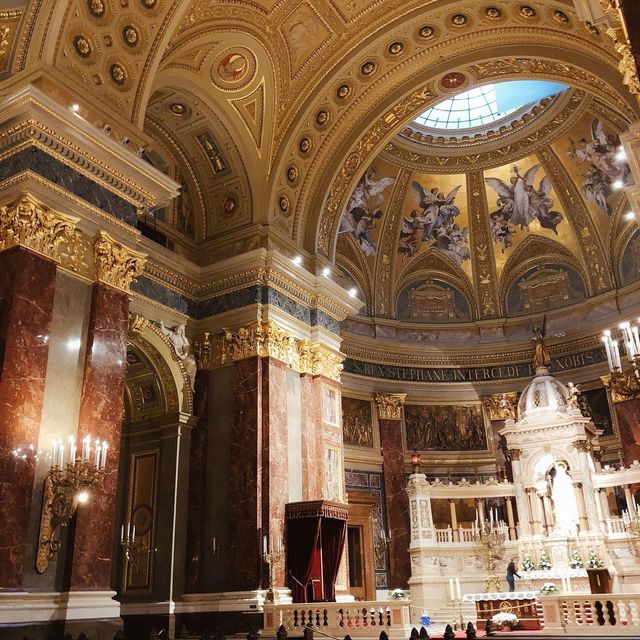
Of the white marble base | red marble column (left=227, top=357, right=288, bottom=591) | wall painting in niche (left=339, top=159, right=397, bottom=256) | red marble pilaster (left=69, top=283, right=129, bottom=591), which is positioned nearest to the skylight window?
wall painting in niche (left=339, top=159, right=397, bottom=256)

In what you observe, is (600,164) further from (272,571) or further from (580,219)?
(272,571)

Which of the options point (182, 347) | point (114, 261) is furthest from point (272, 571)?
point (114, 261)

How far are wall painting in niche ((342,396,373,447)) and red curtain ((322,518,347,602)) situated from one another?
677 cm

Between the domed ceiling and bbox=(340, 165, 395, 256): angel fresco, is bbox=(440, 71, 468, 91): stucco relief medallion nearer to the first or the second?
A: the domed ceiling

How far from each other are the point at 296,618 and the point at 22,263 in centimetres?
665

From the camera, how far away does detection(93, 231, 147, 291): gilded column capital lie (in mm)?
10141

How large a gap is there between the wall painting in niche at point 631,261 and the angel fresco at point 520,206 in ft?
7.76

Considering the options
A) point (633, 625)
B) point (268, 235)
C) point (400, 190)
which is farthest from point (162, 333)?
point (400, 190)

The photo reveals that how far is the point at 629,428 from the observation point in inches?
729

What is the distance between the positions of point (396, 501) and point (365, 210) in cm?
891

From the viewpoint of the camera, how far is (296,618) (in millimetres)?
10938

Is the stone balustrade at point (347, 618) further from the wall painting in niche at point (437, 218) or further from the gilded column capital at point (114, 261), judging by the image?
the wall painting in niche at point (437, 218)

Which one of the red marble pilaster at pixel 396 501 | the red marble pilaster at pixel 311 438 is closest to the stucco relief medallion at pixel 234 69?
the red marble pilaster at pixel 311 438

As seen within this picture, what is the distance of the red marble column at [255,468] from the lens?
1202cm
